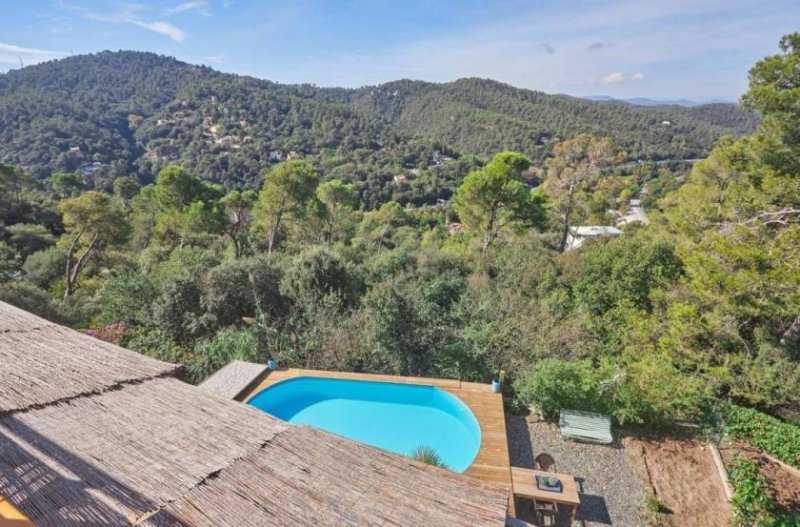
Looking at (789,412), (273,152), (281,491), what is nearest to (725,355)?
(789,412)

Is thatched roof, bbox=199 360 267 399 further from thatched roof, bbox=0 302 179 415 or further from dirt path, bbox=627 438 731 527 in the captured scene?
dirt path, bbox=627 438 731 527

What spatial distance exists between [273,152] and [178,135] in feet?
65.3

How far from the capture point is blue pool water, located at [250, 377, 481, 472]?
26.4 ft

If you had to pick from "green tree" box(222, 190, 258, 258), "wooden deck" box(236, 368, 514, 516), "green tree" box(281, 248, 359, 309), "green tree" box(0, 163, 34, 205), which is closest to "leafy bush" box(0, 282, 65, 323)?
"green tree" box(281, 248, 359, 309)

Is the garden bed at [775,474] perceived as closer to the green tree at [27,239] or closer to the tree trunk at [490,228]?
the tree trunk at [490,228]

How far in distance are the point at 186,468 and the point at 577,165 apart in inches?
665

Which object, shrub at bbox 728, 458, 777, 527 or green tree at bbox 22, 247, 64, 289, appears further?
green tree at bbox 22, 247, 64, 289

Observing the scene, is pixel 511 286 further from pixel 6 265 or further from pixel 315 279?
pixel 6 265

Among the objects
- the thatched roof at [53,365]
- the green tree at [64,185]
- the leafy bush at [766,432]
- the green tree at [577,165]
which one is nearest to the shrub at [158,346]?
the thatched roof at [53,365]

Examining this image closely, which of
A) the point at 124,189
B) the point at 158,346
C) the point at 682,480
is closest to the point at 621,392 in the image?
the point at 682,480

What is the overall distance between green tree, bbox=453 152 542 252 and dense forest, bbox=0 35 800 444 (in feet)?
0.25

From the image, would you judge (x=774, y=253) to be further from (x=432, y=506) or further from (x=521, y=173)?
(x=521, y=173)

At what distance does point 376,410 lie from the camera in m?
8.83

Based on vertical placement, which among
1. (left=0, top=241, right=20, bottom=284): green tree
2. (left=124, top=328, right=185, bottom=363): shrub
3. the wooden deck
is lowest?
the wooden deck
